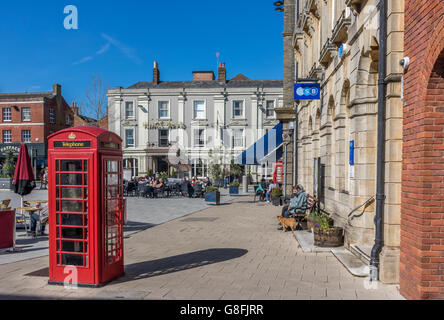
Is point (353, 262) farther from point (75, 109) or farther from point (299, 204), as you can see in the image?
point (75, 109)

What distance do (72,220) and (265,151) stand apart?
1778cm

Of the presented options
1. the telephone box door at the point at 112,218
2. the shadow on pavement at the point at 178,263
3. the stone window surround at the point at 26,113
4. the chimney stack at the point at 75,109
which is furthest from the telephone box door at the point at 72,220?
the chimney stack at the point at 75,109

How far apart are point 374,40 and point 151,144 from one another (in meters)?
35.8

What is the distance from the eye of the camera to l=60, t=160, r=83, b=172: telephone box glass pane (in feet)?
20.9

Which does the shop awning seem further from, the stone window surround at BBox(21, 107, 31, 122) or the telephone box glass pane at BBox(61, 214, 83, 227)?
the stone window surround at BBox(21, 107, 31, 122)

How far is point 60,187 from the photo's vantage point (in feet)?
21.1

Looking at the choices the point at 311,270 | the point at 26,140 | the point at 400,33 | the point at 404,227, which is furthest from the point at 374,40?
the point at 26,140

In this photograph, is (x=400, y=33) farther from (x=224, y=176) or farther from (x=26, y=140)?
(x=26, y=140)

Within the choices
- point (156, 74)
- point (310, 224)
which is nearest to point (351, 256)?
point (310, 224)

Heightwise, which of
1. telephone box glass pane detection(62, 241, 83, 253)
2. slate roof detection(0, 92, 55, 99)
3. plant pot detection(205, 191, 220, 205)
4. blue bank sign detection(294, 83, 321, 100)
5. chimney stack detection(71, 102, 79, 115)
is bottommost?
plant pot detection(205, 191, 220, 205)

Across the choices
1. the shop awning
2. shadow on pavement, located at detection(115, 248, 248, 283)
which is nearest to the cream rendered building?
shadow on pavement, located at detection(115, 248, 248, 283)

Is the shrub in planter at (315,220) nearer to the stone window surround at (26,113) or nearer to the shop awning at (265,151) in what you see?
the shop awning at (265,151)

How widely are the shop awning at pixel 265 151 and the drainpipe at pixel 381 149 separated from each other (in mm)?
15657

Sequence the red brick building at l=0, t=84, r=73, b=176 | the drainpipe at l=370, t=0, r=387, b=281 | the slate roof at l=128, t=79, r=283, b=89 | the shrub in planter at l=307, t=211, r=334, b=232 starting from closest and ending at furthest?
1. the drainpipe at l=370, t=0, r=387, b=281
2. the shrub in planter at l=307, t=211, r=334, b=232
3. the slate roof at l=128, t=79, r=283, b=89
4. the red brick building at l=0, t=84, r=73, b=176
